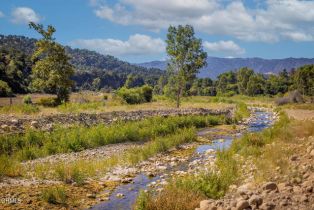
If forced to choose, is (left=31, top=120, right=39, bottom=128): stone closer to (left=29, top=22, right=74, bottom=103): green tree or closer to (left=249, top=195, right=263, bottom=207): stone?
(left=29, top=22, right=74, bottom=103): green tree

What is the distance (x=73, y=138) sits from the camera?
75.0 feet

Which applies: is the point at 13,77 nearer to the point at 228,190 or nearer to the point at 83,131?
the point at 83,131

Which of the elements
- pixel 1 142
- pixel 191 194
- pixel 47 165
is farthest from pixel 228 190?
pixel 1 142

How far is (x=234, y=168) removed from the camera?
1527cm

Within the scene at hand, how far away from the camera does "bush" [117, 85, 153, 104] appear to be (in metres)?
54.0

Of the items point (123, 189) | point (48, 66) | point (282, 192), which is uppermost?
point (48, 66)

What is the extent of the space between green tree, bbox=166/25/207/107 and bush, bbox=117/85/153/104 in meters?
8.94

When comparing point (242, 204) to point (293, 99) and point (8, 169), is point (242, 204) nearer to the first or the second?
point (8, 169)

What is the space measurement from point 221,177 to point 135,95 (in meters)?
44.9

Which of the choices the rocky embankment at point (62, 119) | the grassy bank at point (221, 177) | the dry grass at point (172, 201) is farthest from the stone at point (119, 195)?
the rocky embankment at point (62, 119)

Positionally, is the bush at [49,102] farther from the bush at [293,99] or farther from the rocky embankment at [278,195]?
the bush at [293,99]

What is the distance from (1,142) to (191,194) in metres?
13.9

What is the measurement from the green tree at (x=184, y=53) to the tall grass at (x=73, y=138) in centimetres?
1734

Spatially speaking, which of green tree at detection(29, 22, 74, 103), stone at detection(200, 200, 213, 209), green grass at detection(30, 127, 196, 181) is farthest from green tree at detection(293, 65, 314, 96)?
stone at detection(200, 200, 213, 209)
